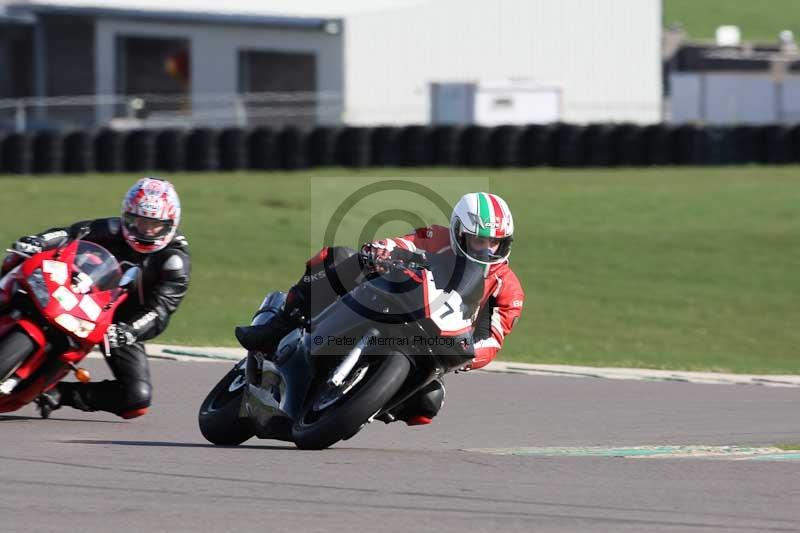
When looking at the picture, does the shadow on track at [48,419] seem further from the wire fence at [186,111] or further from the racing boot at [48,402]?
the wire fence at [186,111]

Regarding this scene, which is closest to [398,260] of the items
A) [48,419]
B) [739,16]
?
[48,419]

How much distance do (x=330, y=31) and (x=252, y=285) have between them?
62.4ft

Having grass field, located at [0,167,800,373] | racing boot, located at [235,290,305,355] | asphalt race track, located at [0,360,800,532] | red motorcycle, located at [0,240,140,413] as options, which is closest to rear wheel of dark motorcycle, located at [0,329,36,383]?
red motorcycle, located at [0,240,140,413]

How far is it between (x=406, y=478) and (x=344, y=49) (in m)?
28.9

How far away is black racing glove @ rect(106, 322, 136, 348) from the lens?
8328mm

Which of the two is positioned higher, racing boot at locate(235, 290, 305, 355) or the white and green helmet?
the white and green helmet

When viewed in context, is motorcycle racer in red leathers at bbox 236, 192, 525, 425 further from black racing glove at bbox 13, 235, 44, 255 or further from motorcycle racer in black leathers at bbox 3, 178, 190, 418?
black racing glove at bbox 13, 235, 44, 255

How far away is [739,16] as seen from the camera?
73375mm

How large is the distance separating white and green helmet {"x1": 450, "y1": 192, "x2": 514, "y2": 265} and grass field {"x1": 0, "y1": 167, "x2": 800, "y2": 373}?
503 cm

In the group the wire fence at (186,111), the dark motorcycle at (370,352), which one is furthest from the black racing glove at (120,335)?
the wire fence at (186,111)

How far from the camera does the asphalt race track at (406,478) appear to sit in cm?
541

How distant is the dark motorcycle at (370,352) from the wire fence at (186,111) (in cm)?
2494

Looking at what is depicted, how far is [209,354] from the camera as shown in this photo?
1146 cm

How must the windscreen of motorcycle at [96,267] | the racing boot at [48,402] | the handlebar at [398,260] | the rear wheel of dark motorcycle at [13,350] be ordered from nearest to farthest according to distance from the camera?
the handlebar at [398,260], the rear wheel of dark motorcycle at [13,350], the windscreen of motorcycle at [96,267], the racing boot at [48,402]
